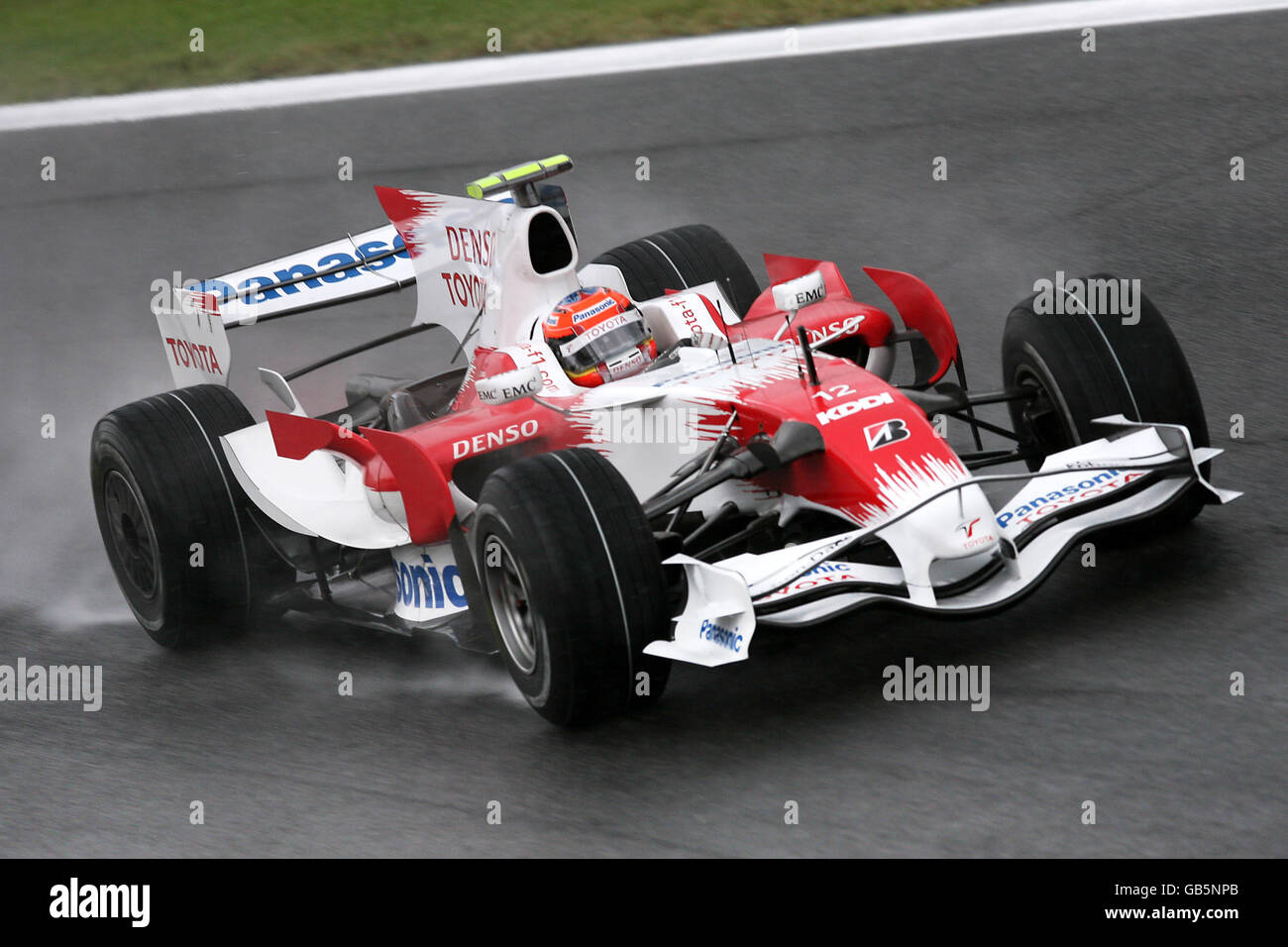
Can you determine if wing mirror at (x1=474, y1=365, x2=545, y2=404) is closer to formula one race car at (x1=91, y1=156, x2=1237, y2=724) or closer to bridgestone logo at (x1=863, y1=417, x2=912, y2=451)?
formula one race car at (x1=91, y1=156, x2=1237, y2=724)

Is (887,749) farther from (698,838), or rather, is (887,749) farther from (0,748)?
(0,748)

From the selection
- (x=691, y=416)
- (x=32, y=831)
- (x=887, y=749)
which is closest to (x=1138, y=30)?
(x=691, y=416)

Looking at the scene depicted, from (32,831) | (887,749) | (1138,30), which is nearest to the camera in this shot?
(887,749)

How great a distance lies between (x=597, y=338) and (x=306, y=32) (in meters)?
11.9

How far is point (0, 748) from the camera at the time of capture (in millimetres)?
7234

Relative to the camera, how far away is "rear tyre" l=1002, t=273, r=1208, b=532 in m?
6.91

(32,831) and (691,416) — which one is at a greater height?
(691,416)

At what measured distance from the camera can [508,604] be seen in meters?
6.48

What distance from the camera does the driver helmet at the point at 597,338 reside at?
24.2 ft

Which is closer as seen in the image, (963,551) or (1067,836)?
(1067,836)

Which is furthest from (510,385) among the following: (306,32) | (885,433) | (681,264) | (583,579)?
(306,32)

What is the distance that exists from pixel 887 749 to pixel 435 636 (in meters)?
2.40

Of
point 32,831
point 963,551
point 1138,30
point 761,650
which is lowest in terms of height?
point 32,831

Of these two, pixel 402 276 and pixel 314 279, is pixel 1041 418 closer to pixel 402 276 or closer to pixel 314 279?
pixel 402 276
